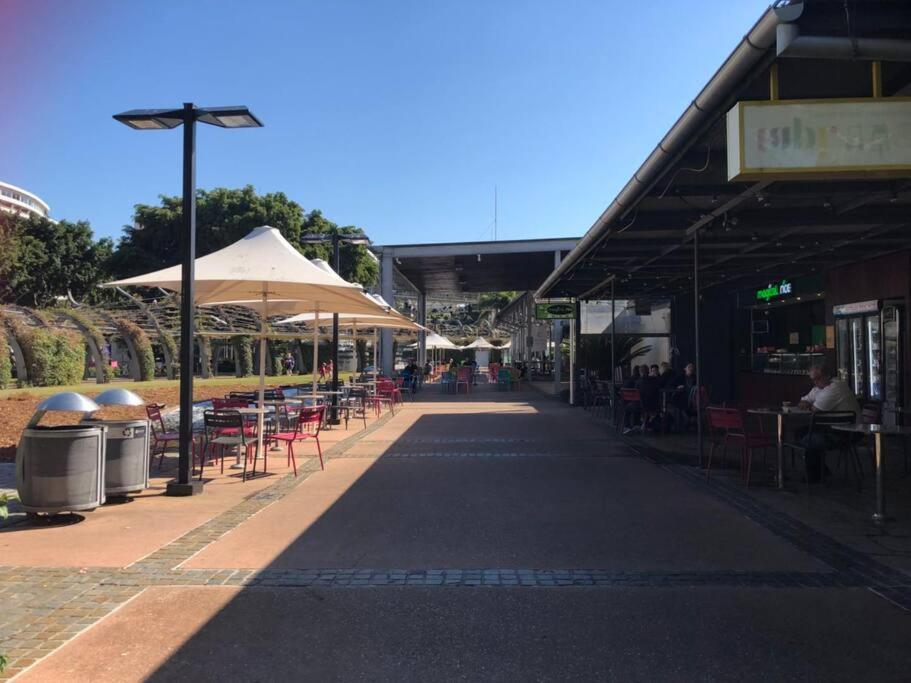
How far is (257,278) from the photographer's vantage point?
8.34m

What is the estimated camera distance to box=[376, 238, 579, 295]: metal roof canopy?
23938 mm

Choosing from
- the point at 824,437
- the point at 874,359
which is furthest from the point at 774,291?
the point at 824,437

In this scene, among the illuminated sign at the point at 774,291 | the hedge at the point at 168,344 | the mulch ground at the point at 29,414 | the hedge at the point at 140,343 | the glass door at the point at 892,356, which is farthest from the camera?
the hedge at the point at 168,344

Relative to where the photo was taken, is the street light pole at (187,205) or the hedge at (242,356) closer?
the street light pole at (187,205)

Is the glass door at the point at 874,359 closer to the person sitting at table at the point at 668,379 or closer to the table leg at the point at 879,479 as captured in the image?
the person sitting at table at the point at 668,379

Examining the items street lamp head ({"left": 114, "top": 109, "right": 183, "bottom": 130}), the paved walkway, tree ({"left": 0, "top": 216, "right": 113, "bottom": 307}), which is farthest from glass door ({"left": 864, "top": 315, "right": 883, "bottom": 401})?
tree ({"left": 0, "top": 216, "right": 113, "bottom": 307})

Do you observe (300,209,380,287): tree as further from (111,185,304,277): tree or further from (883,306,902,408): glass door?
(883,306,902,408): glass door

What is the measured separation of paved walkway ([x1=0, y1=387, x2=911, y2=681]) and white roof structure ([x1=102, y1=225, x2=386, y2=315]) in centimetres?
268

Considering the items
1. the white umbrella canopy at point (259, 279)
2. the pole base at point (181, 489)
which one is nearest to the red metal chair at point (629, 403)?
the white umbrella canopy at point (259, 279)

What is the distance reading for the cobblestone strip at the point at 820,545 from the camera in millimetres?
4719

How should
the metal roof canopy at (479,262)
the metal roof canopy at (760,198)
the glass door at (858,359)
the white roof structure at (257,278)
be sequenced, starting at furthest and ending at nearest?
the metal roof canopy at (479,262) < the glass door at (858,359) < the white roof structure at (257,278) < the metal roof canopy at (760,198)

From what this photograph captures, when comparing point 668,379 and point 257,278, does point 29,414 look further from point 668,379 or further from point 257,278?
point 668,379

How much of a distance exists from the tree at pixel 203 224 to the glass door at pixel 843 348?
29.0 meters

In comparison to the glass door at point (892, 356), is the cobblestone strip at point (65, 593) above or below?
below
